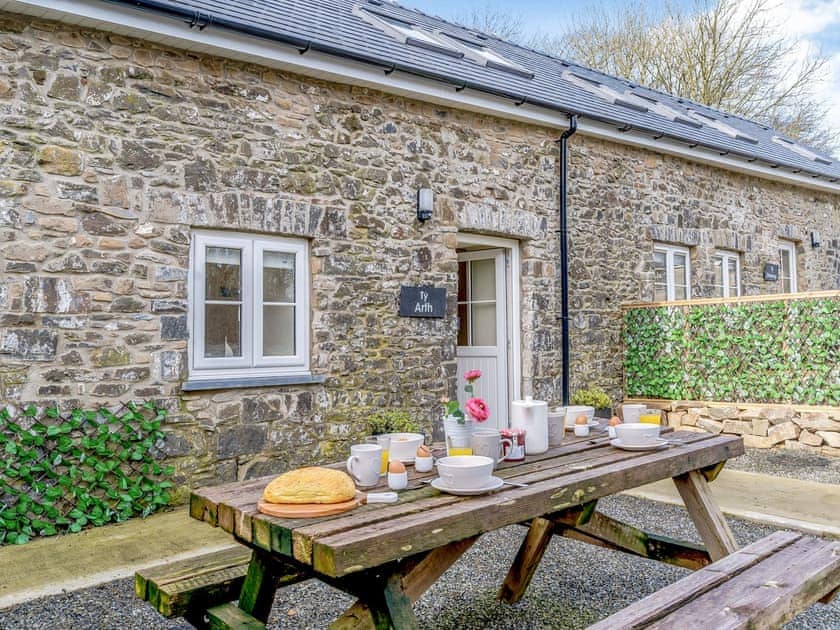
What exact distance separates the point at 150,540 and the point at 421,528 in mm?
2841

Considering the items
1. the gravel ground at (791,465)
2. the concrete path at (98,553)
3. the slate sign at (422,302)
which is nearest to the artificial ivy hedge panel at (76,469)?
the concrete path at (98,553)

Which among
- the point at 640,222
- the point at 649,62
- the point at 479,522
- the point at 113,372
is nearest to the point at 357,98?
the point at 113,372

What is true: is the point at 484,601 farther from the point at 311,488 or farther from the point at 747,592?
the point at 311,488

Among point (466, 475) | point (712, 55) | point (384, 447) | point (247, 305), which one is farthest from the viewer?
point (712, 55)

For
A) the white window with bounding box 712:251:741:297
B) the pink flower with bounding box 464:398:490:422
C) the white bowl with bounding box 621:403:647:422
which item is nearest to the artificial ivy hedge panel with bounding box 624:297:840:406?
the white window with bounding box 712:251:741:297

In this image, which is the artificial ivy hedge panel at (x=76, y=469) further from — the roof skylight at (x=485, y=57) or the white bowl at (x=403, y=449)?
the roof skylight at (x=485, y=57)

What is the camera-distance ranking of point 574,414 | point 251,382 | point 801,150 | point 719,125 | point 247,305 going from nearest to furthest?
point 574,414 → point 251,382 → point 247,305 → point 719,125 → point 801,150

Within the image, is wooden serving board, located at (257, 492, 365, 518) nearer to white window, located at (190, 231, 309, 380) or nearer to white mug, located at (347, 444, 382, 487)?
white mug, located at (347, 444, 382, 487)

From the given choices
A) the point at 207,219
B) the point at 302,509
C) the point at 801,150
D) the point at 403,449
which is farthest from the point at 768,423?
the point at 801,150

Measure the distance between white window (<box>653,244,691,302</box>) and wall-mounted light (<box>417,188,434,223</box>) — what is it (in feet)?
12.0

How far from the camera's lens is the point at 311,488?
213cm

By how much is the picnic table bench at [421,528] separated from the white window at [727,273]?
674 cm

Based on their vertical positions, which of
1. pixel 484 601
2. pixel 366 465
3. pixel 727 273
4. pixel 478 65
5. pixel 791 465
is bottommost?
pixel 484 601

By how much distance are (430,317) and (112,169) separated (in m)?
2.94
